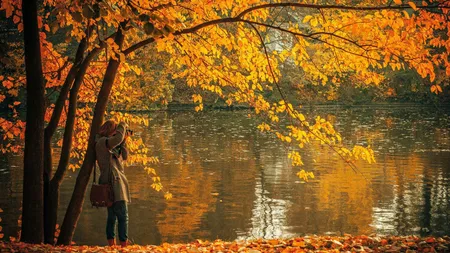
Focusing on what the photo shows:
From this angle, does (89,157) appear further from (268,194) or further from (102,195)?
(268,194)

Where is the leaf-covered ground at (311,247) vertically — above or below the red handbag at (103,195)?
below

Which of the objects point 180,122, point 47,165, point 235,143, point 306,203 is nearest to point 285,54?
point 47,165

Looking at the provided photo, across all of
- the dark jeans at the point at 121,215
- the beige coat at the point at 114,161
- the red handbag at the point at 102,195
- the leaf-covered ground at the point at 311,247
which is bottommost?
the leaf-covered ground at the point at 311,247

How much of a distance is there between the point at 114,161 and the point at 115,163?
0.03 metres

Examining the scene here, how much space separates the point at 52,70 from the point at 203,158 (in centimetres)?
1294

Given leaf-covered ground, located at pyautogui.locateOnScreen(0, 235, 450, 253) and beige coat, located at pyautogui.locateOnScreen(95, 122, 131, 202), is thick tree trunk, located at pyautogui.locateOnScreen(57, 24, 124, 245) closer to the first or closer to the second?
beige coat, located at pyautogui.locateOnScreen(95, 122, 131, 202)

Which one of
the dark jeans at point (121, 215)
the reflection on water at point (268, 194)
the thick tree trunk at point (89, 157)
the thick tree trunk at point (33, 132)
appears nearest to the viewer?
the thick tree trunk at point (33, 132)

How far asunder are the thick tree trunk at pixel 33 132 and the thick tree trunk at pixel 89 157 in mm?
829

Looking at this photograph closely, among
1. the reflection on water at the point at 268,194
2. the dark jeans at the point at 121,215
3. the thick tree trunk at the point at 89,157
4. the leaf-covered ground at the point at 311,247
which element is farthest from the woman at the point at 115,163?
the reflection on water at the point at 268,194

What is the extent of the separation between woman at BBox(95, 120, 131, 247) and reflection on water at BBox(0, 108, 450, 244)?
3499 mm

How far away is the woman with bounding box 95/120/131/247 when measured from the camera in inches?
334

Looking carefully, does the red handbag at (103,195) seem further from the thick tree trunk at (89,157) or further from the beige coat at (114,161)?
the thick tree trunk at (89,157)

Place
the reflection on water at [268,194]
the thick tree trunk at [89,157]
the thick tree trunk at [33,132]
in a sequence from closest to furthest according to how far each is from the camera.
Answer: the thick tree trunk at [33,132], the thick tree trunk at [89,157], the reflection on water at [268,194]

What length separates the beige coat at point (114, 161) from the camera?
848 cm
